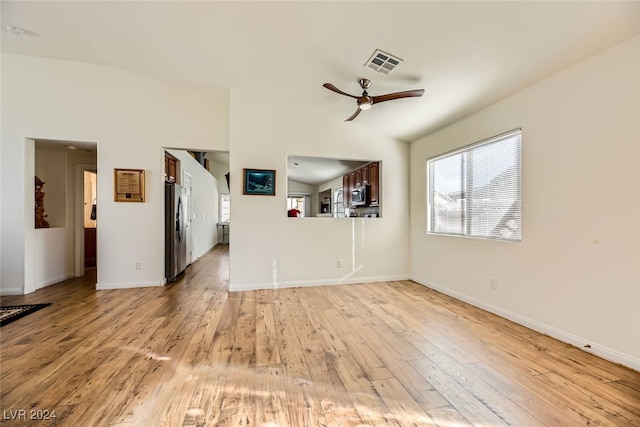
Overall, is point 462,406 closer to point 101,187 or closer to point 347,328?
point 347,328

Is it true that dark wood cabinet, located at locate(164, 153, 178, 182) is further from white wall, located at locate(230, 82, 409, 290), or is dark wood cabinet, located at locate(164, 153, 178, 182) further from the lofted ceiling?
white wall, located at locate(230, 82, 409, 290)

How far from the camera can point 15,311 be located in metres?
3.05

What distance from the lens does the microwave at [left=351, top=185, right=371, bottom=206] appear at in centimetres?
520

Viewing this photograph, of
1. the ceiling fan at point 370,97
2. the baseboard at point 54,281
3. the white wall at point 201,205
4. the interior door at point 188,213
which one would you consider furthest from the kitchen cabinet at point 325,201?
the baseboard at point 54,281

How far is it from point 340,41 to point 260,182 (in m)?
2.16

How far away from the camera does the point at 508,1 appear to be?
74.4 inches

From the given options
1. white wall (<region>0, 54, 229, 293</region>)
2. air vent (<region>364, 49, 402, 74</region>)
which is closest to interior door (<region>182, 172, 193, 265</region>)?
white wall (<region>0, 54, 229, 293</region>)

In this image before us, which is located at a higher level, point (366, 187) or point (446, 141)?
point (446, 141)

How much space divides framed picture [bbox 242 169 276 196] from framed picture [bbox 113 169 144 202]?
64.3 inches

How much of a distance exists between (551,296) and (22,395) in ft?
13.4

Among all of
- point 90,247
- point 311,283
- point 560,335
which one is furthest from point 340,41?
point 90,247

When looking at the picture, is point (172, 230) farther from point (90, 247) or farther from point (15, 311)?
point (90, 247)

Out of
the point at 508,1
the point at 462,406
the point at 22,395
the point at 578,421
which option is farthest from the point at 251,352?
the point at 508,1

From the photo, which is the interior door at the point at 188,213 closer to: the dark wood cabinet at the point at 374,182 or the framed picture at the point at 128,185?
the framed picture at the point at 128,185
